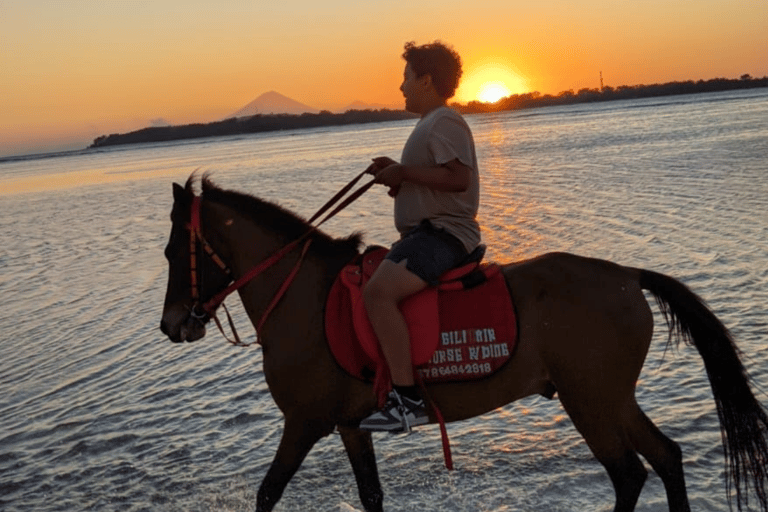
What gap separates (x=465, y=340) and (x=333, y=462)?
259 centimetres

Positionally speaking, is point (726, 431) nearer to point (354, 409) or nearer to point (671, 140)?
point (354, 409)

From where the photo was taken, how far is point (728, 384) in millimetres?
4816

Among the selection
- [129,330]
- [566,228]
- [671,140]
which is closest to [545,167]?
[671,140]

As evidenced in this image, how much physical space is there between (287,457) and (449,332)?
125 cm

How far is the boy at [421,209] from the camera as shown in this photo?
452 centimetres

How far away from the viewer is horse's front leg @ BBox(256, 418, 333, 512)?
15.6ft

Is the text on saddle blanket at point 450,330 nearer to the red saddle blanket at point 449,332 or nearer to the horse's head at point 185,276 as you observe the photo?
the red saddle blanket at point 449,332

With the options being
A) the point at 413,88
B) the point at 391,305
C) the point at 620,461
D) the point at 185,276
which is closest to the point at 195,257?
the point at 185,276

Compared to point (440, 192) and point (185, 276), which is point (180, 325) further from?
point (440, 192)

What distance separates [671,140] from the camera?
3766 centimetres

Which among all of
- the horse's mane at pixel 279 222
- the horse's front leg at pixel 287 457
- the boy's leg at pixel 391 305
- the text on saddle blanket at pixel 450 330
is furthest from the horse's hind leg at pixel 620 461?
the horse's mane at pixel 279 222

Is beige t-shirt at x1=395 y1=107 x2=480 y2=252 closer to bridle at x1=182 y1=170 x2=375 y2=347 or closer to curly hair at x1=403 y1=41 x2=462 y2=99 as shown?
curly hair at x1=403 y1=41 x2=462 y2=99

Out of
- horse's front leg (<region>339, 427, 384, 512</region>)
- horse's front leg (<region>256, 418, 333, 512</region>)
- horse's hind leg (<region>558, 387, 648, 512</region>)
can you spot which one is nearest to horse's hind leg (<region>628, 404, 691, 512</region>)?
horse's hind leg (<region>558, 387, 648, 512</region>)

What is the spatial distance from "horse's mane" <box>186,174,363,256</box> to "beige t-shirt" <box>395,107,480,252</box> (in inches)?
18.4
